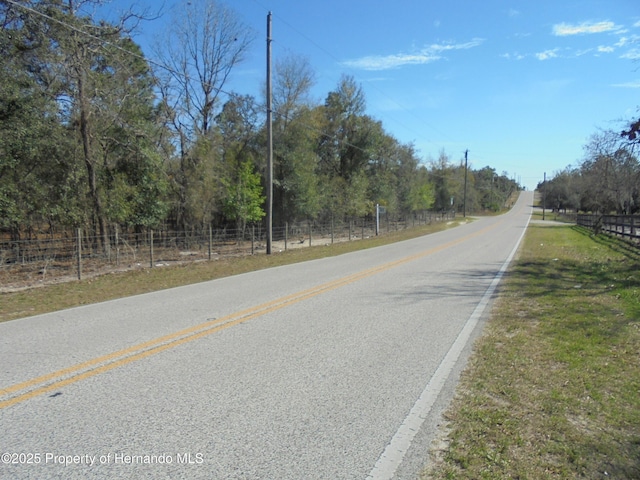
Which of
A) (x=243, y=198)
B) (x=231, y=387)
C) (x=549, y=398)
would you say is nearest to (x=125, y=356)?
(x=231, y=387)

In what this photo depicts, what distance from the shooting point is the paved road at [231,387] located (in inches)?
123

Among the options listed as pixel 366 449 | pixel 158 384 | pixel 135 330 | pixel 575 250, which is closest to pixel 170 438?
pixel 158 384

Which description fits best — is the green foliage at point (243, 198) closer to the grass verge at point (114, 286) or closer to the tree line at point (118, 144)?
the tree line at point (118, 144)

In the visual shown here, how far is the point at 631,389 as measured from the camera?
4.45m

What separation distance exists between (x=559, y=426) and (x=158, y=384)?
12.1ft

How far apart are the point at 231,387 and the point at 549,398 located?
3.08 metres

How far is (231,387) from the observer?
436 cm

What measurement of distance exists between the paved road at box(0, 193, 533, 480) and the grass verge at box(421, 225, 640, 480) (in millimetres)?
289

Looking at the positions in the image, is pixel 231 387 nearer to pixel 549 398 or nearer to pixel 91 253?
pixel 549 398

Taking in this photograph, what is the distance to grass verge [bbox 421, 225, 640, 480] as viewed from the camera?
314 centimetres

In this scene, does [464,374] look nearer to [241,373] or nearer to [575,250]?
[241,373]

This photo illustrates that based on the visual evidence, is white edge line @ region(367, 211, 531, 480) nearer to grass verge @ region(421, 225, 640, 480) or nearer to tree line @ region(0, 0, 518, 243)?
grass verge @ region(421, 225, 640, 480)

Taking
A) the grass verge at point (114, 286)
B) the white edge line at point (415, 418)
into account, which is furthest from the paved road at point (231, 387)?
the grass verge at point (114, 286)

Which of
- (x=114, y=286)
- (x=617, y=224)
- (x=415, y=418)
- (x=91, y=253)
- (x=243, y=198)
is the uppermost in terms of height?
(x=243, y=198)
